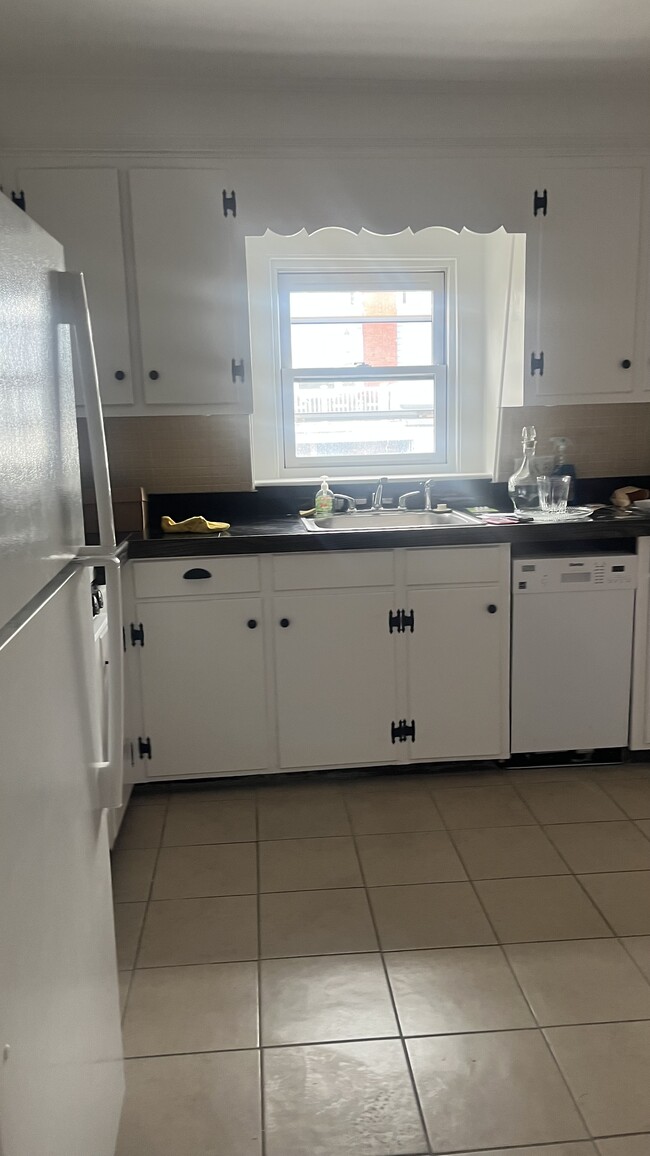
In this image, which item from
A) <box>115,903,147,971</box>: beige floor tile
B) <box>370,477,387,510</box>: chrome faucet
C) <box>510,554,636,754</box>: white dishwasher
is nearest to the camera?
<box>115,903,147,971</box>: beige floor tile

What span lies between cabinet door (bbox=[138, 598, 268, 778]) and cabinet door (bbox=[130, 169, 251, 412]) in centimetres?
80

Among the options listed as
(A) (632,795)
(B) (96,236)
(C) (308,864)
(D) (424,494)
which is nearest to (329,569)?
(D) (424,494)

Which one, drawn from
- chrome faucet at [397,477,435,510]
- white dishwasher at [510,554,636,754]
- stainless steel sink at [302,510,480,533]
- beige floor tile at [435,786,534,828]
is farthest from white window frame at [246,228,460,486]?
beige floor tile at [435,786,534,828]

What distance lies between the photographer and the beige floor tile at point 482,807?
298cm

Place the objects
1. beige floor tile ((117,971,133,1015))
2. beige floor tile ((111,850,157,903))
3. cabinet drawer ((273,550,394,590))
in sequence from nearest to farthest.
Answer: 1. beige floor tile ((117,971,133,1015))
2. beige floor tile ((111,850,157,903))
3. cabinet drawer ((273,550,394,590))

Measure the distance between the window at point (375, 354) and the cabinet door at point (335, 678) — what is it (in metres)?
0.82

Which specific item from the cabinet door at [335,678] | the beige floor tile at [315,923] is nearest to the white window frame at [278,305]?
the cabinet door at [335,678]

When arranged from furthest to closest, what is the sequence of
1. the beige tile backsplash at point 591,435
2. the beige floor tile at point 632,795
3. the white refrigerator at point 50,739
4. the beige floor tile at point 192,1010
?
the beige tile backsplash at point 591,435 < the beige floor tile at point 632,795 < the beige floor tile at point 192,1010 < the white refrigerator at point 50,739

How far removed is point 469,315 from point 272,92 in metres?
1.23

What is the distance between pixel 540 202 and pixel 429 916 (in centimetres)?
255

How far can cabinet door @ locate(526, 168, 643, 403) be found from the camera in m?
3.35

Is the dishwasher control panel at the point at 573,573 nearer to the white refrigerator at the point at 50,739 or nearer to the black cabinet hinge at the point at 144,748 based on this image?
the black cabinet hinge at the point at 144,748

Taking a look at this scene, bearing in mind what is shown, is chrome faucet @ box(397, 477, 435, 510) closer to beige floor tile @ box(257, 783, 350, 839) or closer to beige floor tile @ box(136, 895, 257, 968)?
beige floor tile @ box(257, 783, 350, 839)

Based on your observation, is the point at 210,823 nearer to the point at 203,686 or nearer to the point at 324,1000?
the point at 203,686
